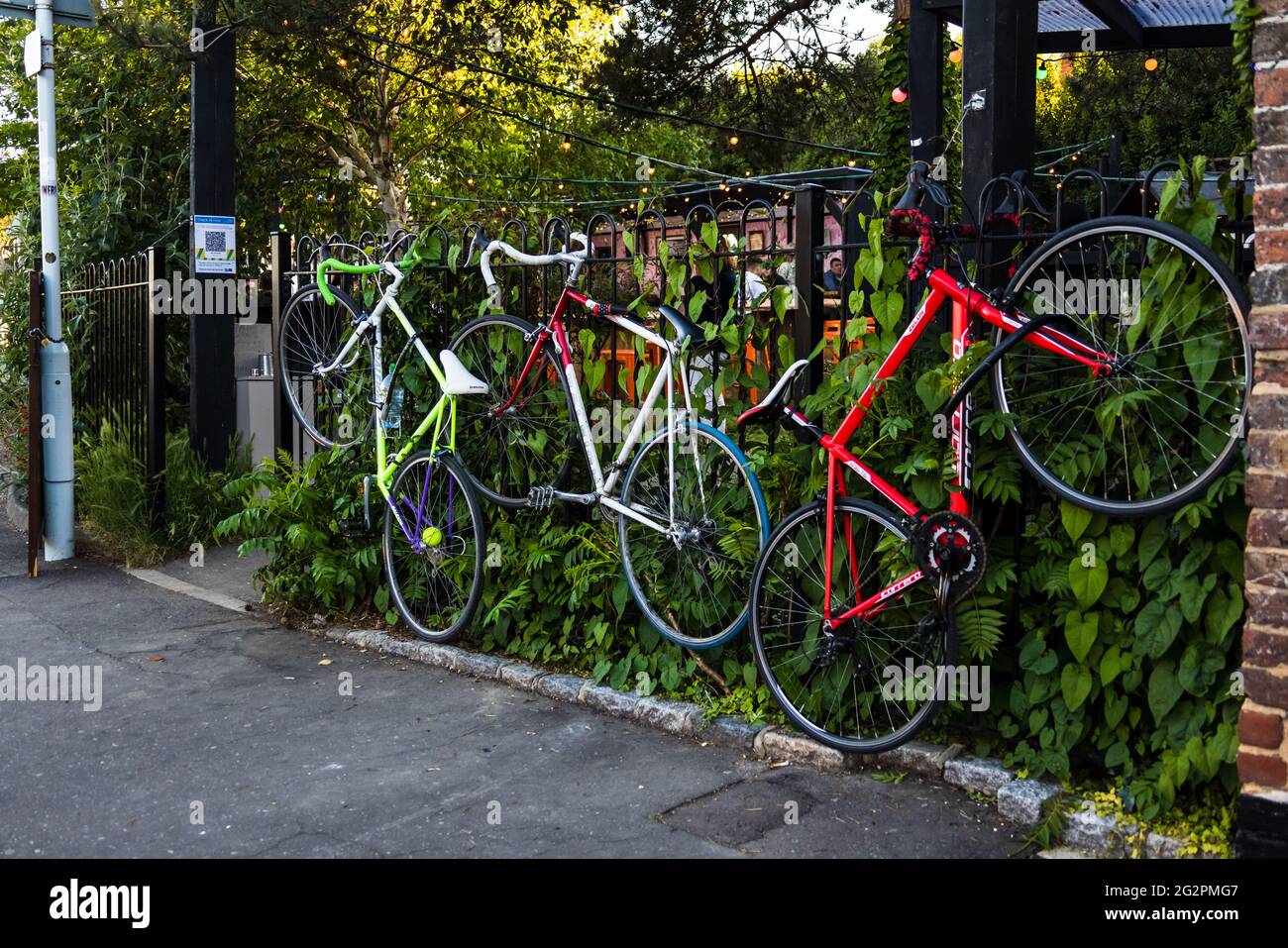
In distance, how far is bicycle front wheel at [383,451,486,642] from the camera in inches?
230

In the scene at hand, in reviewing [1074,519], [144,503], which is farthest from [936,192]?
[144,503]

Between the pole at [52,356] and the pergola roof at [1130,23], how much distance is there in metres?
6.34

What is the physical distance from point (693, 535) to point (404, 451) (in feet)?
5.88

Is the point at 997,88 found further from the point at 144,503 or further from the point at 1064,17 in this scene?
the point at 144,503

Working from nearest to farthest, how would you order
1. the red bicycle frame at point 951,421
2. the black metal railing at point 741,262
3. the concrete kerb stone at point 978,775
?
the red bicycle frame at point 951,421
the concrete kerb stone at point 978,775
the black metal railing at point 741,262

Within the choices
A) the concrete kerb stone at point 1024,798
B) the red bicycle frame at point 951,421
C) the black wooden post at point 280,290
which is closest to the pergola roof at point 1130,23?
the black wooden post at point 280,290

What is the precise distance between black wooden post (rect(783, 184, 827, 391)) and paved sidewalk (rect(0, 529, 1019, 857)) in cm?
163

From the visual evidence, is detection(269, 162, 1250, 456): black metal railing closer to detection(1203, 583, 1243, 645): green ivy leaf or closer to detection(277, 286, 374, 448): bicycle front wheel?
detection(277, 286, 374, 448): bicycle front wheel

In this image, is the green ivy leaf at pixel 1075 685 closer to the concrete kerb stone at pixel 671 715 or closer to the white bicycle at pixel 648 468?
the white bicycle at pixel 648 468

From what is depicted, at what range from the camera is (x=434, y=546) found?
19.7 feet

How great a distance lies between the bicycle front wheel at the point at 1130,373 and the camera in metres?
3.56

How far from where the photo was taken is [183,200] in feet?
37.8

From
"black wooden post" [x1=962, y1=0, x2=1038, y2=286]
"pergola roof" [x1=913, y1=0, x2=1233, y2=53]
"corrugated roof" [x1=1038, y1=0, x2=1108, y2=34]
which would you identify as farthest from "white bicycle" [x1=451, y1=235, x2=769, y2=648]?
"corrugated roof" [x1=1038, y1=0, x2=1108, y2=34]

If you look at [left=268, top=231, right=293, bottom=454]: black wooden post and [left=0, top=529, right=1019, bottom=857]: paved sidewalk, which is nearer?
[left=0, top=529, right=1019, bottom=857]: paved sidewalk
